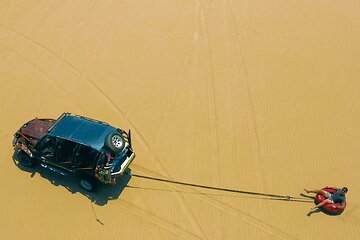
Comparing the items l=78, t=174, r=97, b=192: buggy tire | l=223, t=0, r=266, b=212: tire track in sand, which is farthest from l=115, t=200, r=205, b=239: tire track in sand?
l=223, t=0, r=266, b=212: tire track in sand

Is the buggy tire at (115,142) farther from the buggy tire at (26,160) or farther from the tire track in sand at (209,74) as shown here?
the tire track in sand at (209,74)

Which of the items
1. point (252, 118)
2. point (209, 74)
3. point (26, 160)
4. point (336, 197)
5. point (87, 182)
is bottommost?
point (336, 197)

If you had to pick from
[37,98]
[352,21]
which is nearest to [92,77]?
[37,98]

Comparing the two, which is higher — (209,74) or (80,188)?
(209,74)

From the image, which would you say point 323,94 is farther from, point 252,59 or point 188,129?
point 188,129

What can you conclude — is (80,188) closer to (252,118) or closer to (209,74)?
(252,118)

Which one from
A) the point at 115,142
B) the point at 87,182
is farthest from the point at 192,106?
the point at 87,182
